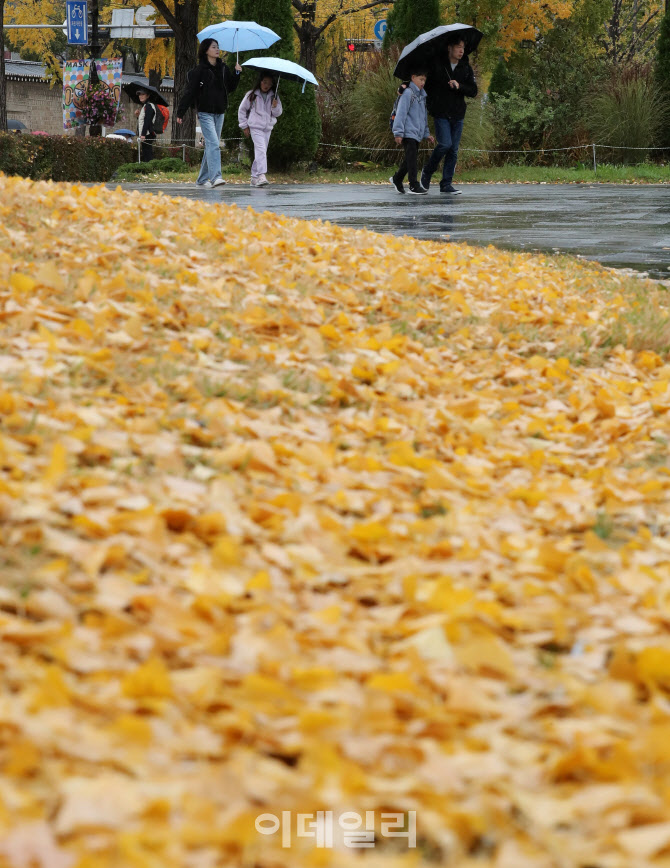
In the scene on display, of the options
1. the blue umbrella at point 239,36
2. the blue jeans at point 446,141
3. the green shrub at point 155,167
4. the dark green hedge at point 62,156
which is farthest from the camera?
the green shrub at point 155,167

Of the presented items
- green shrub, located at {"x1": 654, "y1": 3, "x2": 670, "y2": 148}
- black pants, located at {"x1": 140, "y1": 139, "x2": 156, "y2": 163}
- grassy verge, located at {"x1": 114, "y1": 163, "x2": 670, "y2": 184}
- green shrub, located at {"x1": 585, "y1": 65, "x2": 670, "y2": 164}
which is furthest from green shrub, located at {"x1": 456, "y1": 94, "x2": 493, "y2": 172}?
black pants, located at {"x1": 140, "y1": 139, "x2": 156, "y2": 163}

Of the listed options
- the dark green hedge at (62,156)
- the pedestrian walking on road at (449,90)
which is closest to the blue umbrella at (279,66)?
the dark green hedge at (62,156)

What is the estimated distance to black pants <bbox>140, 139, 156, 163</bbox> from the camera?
22.1 m

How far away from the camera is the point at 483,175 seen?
2072 cm

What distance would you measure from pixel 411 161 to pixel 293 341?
1010cm

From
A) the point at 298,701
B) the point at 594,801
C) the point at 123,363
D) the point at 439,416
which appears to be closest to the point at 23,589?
the point at 298,701

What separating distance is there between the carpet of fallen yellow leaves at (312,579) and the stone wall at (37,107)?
2105 inches

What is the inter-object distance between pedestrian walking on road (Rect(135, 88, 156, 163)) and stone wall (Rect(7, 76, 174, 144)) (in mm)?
33685

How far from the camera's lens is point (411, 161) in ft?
44.7

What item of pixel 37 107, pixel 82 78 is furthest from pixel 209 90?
pixel 37 107

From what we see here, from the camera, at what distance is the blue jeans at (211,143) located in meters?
13.4

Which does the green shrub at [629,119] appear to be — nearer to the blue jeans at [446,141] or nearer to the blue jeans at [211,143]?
the blue jeans at [446,141]

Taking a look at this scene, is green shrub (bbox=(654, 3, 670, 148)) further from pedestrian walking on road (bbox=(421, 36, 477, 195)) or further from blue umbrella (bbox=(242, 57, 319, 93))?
pedestrian walking on road (bbox=(421, 36, 477, 195))

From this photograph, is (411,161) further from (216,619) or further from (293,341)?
(216,619)
